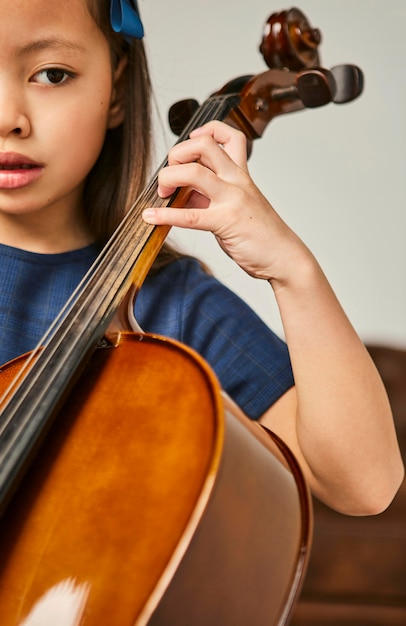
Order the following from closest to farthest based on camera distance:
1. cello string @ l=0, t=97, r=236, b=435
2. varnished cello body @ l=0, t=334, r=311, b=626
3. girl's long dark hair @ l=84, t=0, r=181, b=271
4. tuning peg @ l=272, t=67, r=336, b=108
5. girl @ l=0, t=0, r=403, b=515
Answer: varnished cello body @ l=0, t=334, r=311, b=626 → cello string @ l=0, t=97, r=236, b=435 → girl @ l=0, t=0, r=403, b=515 → tuning peg @ l=272, t=67, r=336, b=108 → girl's long dark hair @ l=84, t=0, r=181, b=271

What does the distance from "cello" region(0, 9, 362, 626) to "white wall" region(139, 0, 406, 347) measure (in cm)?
130

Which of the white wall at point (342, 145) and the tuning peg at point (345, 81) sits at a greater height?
the tuning peg at point (345, 81)

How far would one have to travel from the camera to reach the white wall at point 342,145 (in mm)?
1812

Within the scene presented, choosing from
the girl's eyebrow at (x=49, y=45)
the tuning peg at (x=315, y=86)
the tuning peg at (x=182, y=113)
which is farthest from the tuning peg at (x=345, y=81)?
the girl's eyebrow at (x=49, y=45)

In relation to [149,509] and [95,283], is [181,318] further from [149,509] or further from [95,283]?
[149,509]

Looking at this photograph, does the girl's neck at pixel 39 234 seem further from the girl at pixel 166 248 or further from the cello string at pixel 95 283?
the cello string at pixel 95 283

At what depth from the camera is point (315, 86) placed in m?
0.75

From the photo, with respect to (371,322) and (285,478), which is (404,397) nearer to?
(371,322)

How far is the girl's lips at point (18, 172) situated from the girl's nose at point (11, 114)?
2 cm

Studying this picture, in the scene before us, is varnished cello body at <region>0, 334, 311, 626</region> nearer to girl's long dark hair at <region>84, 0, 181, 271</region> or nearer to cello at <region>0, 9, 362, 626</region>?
cello at <region>0, 9, 362, 626</region>

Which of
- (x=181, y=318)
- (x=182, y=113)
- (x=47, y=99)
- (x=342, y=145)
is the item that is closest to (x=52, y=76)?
(x=47, y=99)

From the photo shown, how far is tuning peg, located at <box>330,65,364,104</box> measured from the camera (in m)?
0.79

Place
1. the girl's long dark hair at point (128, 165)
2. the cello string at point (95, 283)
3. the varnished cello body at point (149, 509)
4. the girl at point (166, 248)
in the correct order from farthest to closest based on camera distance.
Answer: the girl's long dark hair at point (128, 165) < the girl at point (166, 248) < the cello string at point (95, 283) < the varnished cello body at point (149, 509)

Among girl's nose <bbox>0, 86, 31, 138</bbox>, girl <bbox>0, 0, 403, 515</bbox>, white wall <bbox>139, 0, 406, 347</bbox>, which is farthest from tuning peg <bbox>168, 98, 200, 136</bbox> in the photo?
white wall <bbox>139, 0, 406, 347</bbox>
